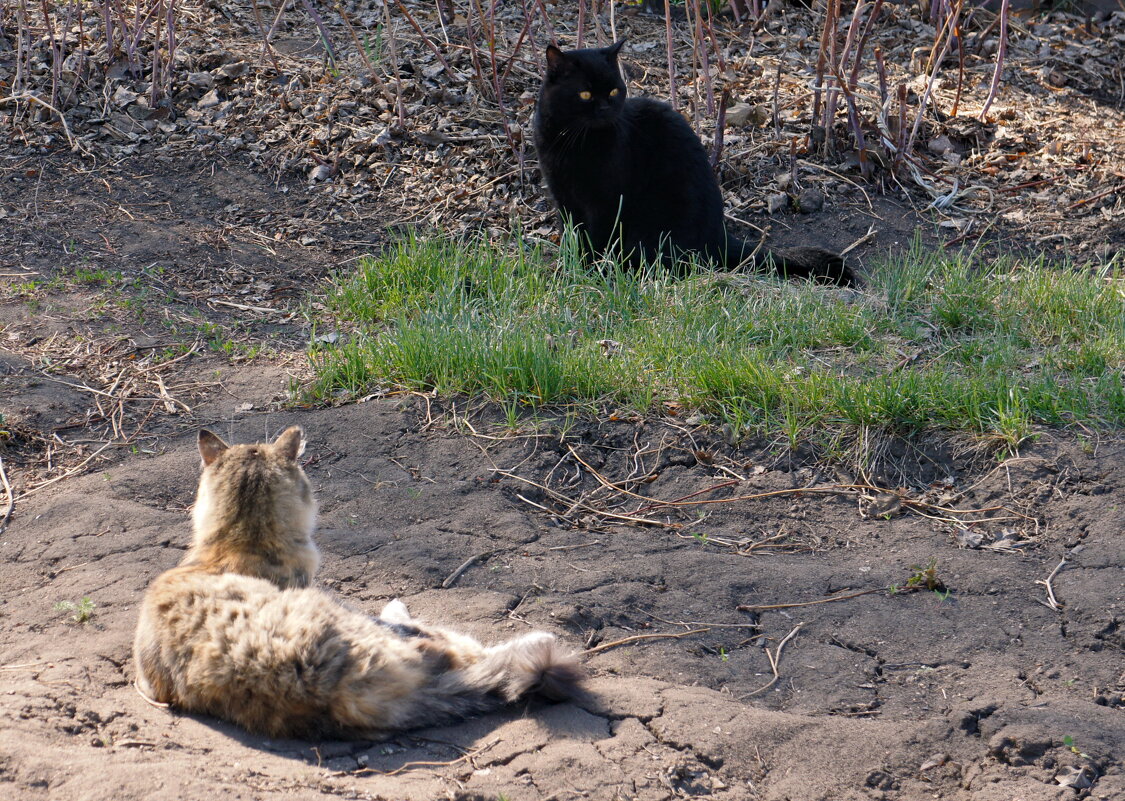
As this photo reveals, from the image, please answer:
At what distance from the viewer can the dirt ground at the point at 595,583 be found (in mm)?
2492

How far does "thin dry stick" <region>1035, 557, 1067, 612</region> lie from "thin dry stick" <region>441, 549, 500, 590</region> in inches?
77.8

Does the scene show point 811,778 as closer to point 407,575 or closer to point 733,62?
point 407,575

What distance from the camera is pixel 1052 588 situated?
3365 millimetres

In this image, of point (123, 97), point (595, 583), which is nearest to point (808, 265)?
point (595, 583)

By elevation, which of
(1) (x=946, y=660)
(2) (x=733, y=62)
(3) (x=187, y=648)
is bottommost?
(1) (x=946, y=660)

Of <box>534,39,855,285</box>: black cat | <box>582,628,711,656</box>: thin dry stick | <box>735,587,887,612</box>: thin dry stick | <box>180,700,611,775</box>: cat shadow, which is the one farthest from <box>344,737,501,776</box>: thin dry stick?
<box>534,39,855,285</box>: black cat

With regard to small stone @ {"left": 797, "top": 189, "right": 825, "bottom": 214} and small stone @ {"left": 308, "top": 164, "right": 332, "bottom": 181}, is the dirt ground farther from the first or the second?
small stone @ {"left": 797, "top": 189, "right": 825, "bottom": 214}

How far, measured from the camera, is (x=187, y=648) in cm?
258

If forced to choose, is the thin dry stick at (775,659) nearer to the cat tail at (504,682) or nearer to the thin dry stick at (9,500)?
the cat tail at (504,682)

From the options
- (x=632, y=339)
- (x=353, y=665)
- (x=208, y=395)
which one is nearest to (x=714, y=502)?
(x=632, y=339)

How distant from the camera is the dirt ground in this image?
249cm

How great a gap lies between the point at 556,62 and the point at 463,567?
3.52 metres

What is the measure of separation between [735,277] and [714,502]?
214 centimetres

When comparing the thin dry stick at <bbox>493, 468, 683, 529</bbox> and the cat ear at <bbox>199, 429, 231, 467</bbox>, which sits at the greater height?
the cat ear at <bbox>199, 429, 231, 467</bbox>
